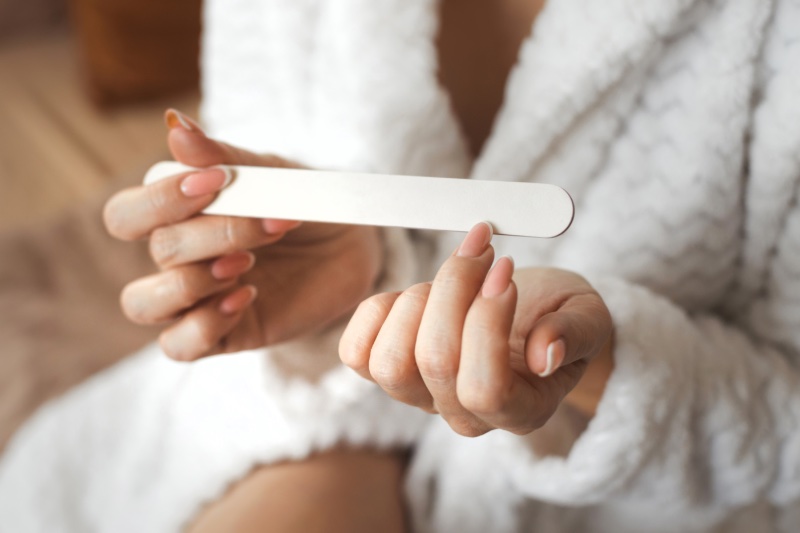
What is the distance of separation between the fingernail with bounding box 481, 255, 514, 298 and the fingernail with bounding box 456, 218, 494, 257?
0.02m

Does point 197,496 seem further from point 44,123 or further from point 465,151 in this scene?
point 44,123

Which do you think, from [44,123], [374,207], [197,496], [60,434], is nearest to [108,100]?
[44,123]

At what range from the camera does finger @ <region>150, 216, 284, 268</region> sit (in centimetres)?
34

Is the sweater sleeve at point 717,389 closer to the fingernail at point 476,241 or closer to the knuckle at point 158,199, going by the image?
the fingernail at point 476,241

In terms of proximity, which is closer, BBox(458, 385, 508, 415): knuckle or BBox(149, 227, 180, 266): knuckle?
BBox(458, 385, 508, 415): knuckle

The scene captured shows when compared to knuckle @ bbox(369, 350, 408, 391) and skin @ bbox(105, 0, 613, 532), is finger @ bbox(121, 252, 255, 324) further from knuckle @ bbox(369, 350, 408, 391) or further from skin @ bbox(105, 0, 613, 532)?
knuckle @ bbox(369, 350, 408, 391)

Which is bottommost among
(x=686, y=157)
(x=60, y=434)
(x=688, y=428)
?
(x=60, y=434)

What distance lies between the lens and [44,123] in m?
0.94

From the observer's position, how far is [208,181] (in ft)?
1.07

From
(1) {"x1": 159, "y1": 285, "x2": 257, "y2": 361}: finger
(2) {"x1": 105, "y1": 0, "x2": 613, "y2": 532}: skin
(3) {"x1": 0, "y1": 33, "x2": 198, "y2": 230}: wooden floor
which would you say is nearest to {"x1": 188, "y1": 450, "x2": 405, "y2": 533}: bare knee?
(2) {"x1": 105, "y1": 0, "x2": 613, "y2": 532}: skin

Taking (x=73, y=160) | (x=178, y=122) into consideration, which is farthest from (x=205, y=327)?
(x=73, y=160)

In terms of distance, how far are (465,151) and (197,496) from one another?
0.30 meters

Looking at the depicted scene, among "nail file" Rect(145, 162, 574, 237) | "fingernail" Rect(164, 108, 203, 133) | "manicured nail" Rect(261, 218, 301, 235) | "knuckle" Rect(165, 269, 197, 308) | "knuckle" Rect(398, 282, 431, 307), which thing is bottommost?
"knuckle" Rect(165, 269, 197, 308)

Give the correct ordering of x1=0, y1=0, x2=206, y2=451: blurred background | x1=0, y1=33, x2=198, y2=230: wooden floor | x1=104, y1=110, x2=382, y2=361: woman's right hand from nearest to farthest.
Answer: x1=104, y1=110, x2=382, y2=361: woman's right hand → x1=0, y1=0, x2=206, y2=451: blurred background → x1=0, y1=33, x2=198, y2=230: wooden floor
